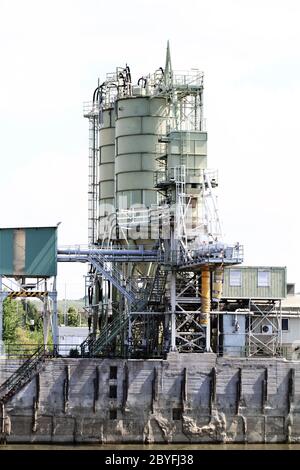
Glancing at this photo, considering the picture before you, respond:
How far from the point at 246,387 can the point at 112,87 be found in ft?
95.8

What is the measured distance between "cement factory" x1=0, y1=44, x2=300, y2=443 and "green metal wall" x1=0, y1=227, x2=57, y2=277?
52 millimetres

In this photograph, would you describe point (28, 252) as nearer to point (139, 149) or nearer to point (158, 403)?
point (158, 403)

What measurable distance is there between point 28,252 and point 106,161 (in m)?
18.4

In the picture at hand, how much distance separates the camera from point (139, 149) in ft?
274

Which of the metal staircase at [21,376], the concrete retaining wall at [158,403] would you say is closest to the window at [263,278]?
the concrete retaining wall at [158,403]

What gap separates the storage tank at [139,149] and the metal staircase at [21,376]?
16.3m

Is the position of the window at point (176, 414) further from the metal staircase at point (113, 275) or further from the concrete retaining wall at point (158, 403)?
the metal staircase at point (113, 275)

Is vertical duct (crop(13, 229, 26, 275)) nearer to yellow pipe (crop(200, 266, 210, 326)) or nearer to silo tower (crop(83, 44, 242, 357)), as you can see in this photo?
silo tower (crop(83, 44, 242, 357))

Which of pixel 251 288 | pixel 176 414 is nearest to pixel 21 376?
pixel 176 414

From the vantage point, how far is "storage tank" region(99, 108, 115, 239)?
3516 inches

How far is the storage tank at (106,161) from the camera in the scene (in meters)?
89.3

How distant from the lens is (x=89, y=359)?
227 feet

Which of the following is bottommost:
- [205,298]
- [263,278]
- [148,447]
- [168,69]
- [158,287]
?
[148,447]
